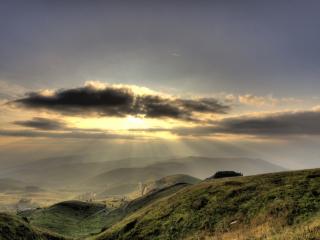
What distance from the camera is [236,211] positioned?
4412 centimetres

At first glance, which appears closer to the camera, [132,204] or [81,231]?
[81,231]

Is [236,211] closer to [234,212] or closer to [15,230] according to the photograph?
[234,212]

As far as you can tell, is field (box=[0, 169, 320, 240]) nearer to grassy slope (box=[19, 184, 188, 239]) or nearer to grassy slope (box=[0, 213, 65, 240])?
grassy slope (box=[0, 213, 65, 240])

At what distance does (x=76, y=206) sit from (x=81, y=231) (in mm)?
45239

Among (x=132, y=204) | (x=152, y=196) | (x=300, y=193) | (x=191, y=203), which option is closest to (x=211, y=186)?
(x=191, y=203)

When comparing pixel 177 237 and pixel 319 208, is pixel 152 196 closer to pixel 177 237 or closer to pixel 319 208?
pixel 177 237

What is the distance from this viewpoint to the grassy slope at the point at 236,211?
3588 centimetres

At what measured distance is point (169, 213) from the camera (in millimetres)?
54094

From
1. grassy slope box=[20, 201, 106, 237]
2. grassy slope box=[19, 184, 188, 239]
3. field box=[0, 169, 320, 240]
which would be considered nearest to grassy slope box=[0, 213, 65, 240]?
field box=[0, 169, 320, 240]

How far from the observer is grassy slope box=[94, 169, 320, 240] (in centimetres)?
3588

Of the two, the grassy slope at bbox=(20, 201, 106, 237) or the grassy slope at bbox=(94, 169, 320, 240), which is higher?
the grassy slope at bbox=(94, 169, 320, 240)

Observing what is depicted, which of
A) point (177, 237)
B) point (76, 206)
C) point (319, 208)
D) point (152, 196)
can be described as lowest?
point (76, 206)

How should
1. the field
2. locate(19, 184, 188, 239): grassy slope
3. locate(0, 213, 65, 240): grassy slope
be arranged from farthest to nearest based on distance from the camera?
locate(19, 184, 188, 239): grassy slope
locate(0, 213, 65, 240): grassy slope
the field

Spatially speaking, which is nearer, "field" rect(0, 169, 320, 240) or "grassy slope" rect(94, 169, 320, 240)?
"field" rect(0, 169, 320, 240)
